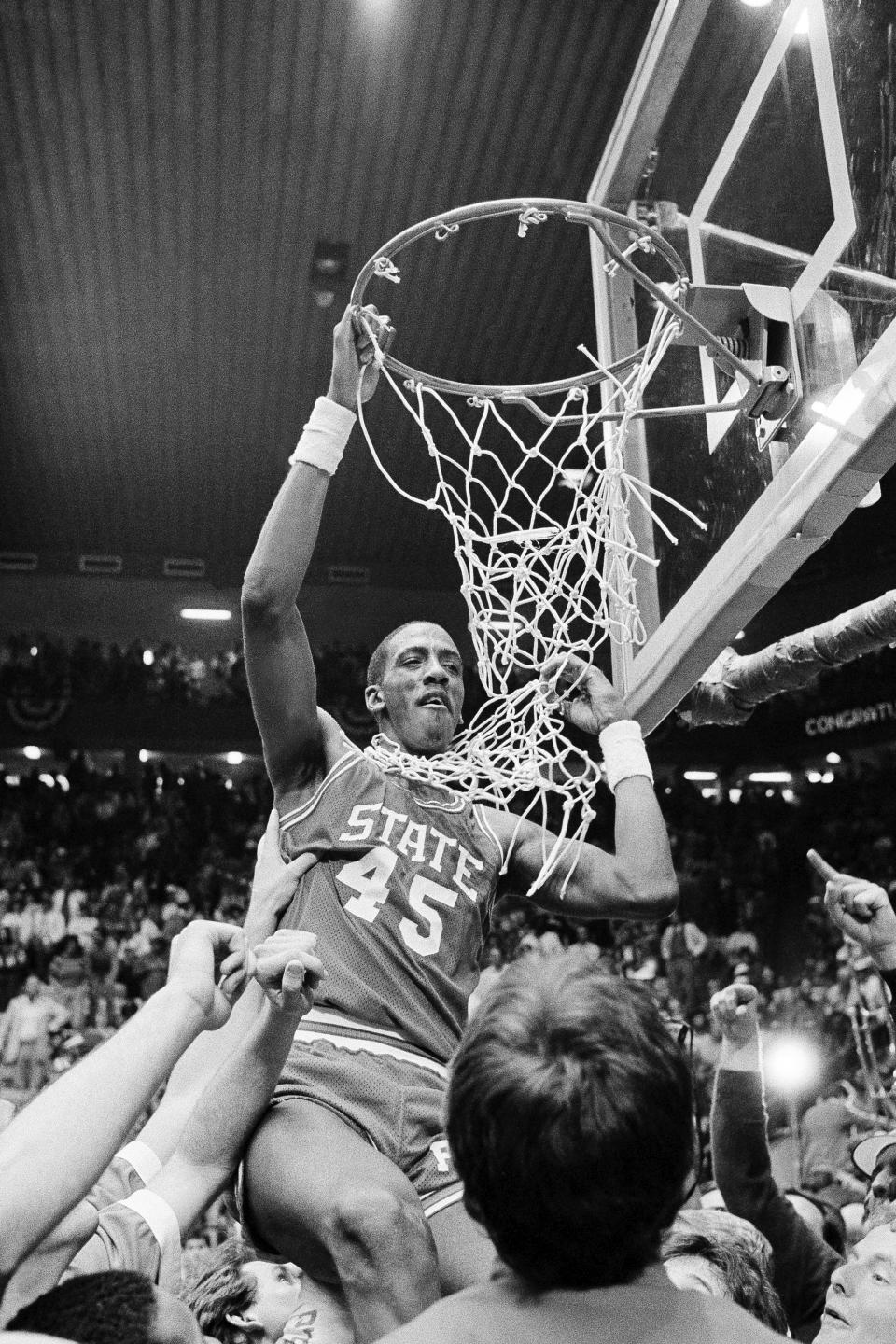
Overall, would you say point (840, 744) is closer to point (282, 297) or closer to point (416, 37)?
point (282, 297)

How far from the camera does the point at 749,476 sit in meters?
3.02

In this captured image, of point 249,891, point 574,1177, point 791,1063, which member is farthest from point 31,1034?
point 574,1177

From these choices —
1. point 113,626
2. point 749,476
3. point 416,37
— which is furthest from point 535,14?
point 113,626

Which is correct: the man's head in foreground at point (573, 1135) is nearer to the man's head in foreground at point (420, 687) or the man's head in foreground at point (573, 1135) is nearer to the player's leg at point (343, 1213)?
the player's leg at point (343, 1213)

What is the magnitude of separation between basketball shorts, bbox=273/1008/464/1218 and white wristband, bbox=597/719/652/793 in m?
0.74

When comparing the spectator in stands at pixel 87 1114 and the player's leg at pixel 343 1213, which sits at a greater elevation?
the spectator in stands at pixel 87 1114

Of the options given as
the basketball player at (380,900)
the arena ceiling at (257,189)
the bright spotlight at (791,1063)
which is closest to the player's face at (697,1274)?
the basketball player at (380,900)

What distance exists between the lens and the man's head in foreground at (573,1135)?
3.80 feet

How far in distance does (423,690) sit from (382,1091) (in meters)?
0.88

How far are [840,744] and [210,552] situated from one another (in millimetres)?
8015

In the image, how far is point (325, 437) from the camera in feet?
8.48

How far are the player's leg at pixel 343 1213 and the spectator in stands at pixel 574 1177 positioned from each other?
2.28 feet

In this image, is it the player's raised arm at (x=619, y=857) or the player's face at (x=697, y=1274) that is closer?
the player's face at (x=697, y=1274)

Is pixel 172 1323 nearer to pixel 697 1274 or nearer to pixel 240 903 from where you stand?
pixel 697 1274
